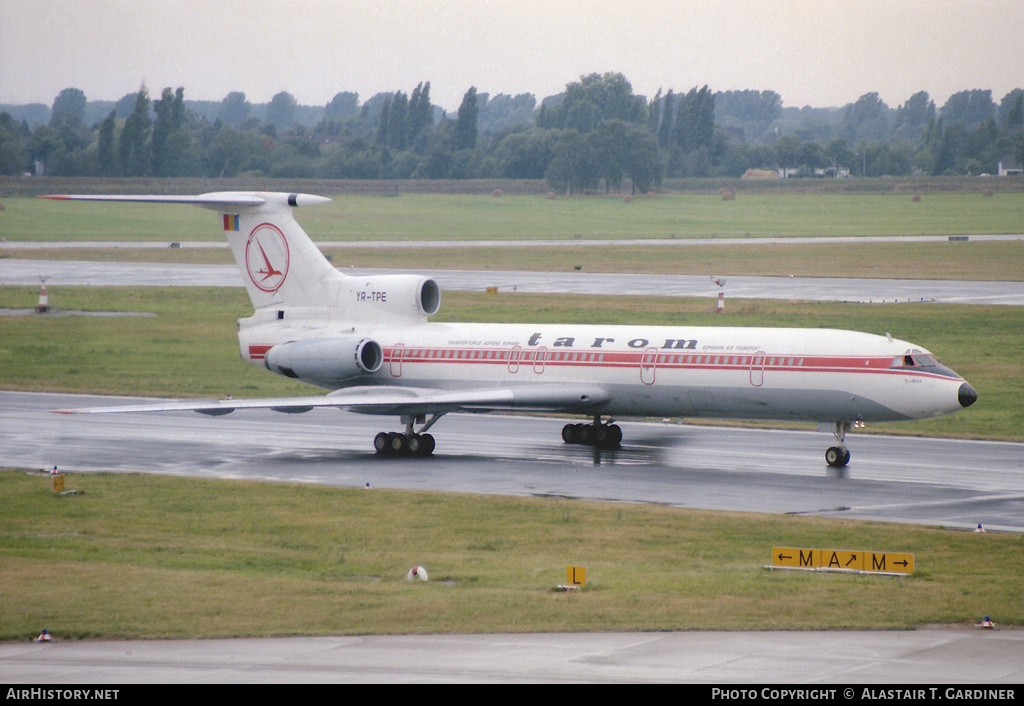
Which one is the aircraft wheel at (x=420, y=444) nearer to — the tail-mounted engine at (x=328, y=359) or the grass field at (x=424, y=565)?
the tail-mounted engine at (x=328, y=359)

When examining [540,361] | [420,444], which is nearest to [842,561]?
[540,361]

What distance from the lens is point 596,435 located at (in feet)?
111

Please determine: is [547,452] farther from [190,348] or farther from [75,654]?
[190,348]

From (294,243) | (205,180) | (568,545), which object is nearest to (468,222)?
(205,180)

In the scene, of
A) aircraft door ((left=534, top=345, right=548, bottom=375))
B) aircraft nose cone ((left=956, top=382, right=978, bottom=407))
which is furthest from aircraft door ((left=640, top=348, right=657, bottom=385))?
aircraft nose cone ((left=956, top=382, right=978, bottom=407))

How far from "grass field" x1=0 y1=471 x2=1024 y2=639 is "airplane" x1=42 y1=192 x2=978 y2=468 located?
5625 millimetres

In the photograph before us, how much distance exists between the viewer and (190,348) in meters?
51.4

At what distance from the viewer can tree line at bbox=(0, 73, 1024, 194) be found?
264 feet

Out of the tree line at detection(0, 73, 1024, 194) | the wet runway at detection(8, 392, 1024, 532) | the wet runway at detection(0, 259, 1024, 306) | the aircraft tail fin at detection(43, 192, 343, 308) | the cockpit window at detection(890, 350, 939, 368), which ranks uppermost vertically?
the tree line at detection(0, 73, 1024, 194)

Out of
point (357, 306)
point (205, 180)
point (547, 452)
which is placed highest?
point (205, 180)

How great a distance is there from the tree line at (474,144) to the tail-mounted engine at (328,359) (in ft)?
60.3

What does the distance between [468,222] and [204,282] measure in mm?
54298

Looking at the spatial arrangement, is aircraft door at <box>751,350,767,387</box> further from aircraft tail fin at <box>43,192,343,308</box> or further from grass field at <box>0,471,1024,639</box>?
aircraft tail fin at <box>43,192,343,308</box>

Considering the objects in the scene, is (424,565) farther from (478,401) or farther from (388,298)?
(388,298)
